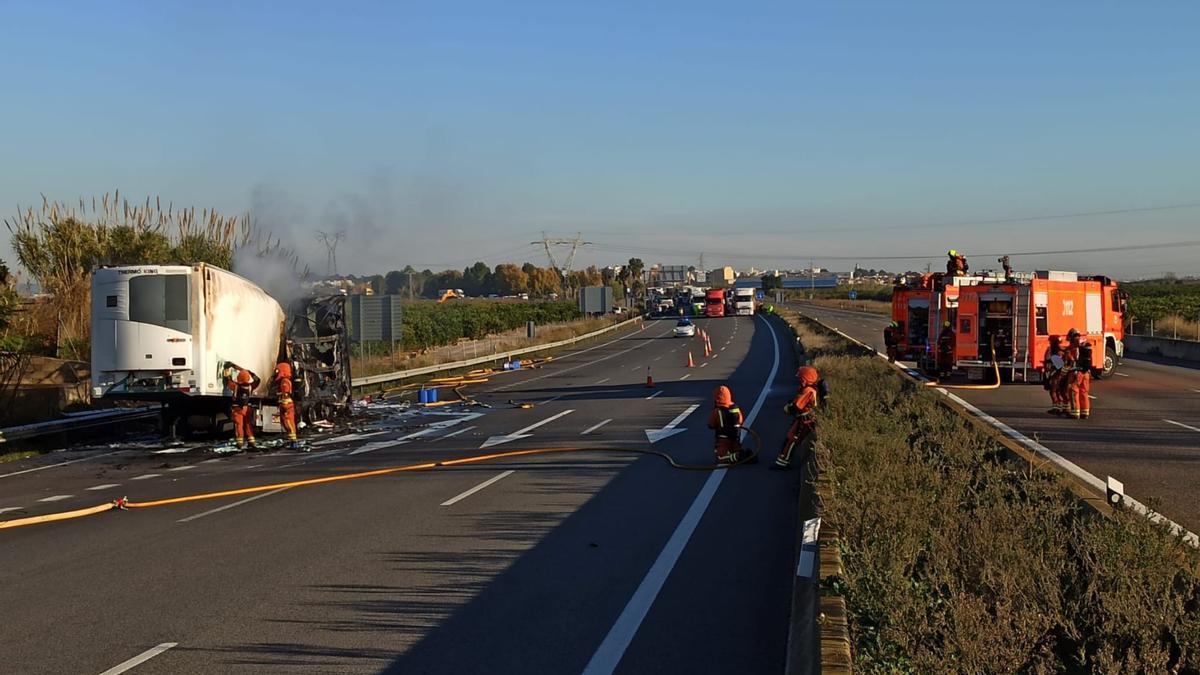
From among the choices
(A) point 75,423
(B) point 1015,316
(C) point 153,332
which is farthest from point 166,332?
(B) point 1015,316

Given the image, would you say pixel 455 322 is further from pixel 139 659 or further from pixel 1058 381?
pixel 139 659

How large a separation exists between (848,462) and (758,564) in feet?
8.45

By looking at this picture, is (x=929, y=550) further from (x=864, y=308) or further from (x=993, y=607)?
(x=864, y=308)

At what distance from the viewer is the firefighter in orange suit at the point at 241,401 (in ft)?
68.0

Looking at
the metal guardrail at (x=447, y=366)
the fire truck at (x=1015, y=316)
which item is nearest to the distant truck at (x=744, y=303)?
the metal guardrail at (x=447, y=366)

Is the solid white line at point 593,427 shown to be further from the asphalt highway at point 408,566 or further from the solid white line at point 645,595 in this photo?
the solid white line at point 645,595

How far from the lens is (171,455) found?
20625mm

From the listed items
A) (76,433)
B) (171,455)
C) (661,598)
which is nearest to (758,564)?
(661,598)

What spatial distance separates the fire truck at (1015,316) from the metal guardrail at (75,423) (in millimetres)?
21347

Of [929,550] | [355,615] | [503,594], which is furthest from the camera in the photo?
[503,594]

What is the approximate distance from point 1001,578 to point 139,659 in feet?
18.9

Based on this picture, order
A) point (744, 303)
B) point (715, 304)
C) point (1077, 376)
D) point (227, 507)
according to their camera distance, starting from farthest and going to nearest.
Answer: point (744, 303) → point (715, 304) → point (1077, 376) → point (227, 507)

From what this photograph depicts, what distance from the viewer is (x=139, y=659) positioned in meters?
7.21

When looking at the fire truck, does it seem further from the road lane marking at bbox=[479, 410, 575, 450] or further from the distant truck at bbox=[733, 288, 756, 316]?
the distant truck at bbox=[733, 288, 756, 316]
